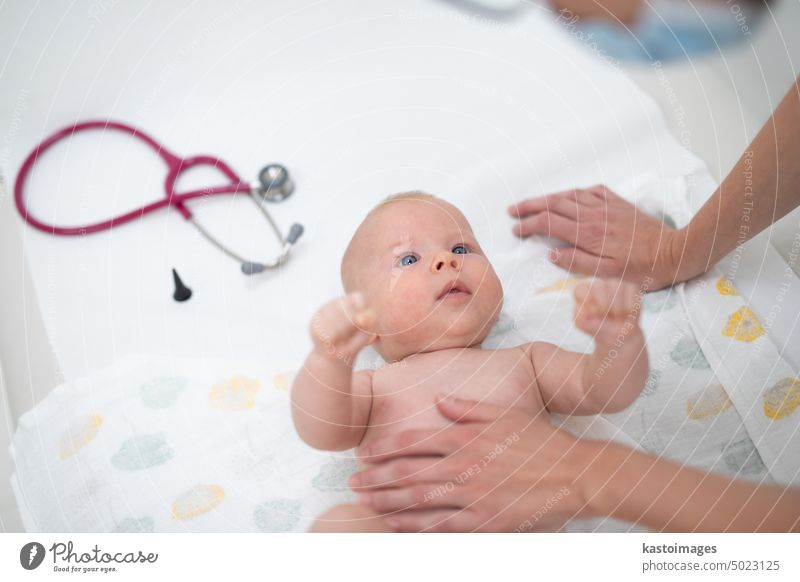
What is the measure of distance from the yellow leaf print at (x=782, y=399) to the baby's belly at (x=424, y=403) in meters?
0.29

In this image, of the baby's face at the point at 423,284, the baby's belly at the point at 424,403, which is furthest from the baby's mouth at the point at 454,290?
the baby's belly at the point at 424,403

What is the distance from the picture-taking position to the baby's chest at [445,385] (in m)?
0.94

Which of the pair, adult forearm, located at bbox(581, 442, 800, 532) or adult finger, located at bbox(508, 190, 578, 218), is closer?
adult forearm, located at bbox(581, 442, 800, 532)

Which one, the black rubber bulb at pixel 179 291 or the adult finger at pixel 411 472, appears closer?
the adult finger at pixel 411 472

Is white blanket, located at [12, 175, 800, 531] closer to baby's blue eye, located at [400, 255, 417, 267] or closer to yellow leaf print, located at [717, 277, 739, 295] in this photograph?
yellow leaf print, located at [717, 277, 739, 295]

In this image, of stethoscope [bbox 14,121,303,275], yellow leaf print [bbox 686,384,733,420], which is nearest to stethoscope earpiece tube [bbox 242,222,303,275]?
stethoscope [bbox 14,121,303,275]

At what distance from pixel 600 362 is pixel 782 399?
262 millimetres

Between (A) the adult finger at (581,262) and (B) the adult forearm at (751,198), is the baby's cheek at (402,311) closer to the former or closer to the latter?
(A) the adult finger at (581,262)

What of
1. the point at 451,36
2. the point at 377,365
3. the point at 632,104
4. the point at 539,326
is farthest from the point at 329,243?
the point at 632,104

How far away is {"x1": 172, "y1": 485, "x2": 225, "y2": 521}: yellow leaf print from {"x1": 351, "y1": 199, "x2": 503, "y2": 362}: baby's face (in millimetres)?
280

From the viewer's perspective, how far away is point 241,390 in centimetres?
104

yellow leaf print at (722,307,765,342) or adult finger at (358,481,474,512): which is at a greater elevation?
yellow leaf print at (722,307,765,342)

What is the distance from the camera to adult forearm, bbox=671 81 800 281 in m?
0.91

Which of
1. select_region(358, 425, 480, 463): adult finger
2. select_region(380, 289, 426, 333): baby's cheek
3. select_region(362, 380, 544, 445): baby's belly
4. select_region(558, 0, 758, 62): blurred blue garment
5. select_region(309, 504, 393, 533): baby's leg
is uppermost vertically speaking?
select_region(558, 0, 758, 62): blurred blue garment
